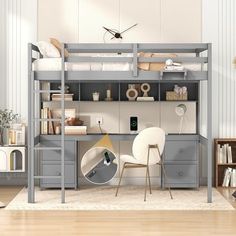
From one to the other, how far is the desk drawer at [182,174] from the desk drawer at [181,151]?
0.09m

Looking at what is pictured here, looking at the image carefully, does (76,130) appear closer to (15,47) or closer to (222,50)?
(15,47)

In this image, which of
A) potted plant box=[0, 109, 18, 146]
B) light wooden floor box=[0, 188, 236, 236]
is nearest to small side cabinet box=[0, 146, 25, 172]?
potted plant box=[0, 109, 18, 146]

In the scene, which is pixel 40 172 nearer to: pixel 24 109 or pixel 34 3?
pixel 24 109

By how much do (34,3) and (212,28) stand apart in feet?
7.58

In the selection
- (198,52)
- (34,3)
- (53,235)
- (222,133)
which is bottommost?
(53,235)

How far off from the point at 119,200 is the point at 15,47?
Answer: 249 centimetres

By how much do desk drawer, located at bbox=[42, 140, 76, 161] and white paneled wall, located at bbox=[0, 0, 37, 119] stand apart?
2.19 ft

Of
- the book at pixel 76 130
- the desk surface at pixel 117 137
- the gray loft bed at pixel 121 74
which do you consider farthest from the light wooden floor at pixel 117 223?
the book at pixel 76 130

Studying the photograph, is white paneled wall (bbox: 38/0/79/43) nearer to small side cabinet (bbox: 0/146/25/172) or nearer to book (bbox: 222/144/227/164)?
small side cabinet (bbox: 0/146/25/172)

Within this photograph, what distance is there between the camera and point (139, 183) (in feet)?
25.9

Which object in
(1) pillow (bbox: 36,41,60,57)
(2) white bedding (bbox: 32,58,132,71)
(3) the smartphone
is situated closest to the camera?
(2) white bedding (bbox: 32,58,132,71)

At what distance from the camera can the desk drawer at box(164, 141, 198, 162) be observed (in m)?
7.44

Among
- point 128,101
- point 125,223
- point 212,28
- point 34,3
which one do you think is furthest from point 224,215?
point 34,3

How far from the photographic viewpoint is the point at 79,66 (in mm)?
6789
